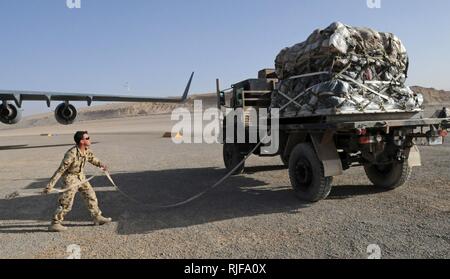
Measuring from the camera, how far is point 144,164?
539 inches

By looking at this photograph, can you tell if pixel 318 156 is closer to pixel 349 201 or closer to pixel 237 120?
pixel 349 201

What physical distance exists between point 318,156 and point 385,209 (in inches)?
58.1

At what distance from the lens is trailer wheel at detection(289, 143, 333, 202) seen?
22.6ft

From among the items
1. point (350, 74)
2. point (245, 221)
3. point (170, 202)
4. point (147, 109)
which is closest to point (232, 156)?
point (170, 202)

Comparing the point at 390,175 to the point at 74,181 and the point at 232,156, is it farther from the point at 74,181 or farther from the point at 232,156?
the point at 74,181

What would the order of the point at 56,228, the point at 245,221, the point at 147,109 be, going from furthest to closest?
1. the point at 147,109
2. the point at 245,221
3. the point at 56,228

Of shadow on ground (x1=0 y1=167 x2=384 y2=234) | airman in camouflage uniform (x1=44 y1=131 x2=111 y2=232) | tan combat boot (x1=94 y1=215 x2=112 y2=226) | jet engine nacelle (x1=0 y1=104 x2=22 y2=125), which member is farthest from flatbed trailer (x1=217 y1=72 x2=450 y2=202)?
jet engine nacelle (x1=0 y1=104 x2=22 y2=125)

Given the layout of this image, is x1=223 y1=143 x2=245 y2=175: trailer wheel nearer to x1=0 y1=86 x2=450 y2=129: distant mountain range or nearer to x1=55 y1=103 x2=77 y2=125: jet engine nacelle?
x1=55 y1=103 x2=77 y2=125: jet engine nacelle

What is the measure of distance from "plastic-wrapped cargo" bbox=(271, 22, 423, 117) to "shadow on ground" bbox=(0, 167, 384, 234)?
1973 mm

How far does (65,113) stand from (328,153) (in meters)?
20.3

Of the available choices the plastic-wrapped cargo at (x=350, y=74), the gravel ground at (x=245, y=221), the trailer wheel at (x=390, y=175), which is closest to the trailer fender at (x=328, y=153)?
the plastic-wrapped cargo at (x=350, y=74)

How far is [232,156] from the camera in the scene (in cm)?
1074

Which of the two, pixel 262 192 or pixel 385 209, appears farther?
pixel 262 192

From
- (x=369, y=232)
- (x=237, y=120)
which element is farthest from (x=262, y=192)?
(x=369, y=232)
